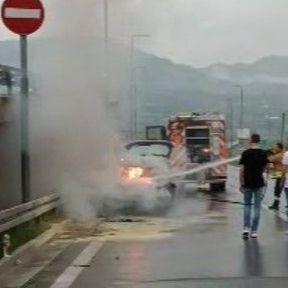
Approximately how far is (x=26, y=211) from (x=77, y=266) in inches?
106

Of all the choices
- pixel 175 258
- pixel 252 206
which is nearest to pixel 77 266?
pixel 175 258

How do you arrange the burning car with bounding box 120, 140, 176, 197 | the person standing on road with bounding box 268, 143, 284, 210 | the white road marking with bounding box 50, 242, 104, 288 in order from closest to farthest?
1. the white road marking with bounding box 50, 242, 104, 288
2. the burning car with bounding box 120, 140, 176, 197
3. the person standing on road with bounding box 268, 143, 284, 210

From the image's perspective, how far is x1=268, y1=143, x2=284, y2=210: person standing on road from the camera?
784 inches

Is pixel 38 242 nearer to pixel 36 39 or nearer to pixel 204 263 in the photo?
pixel 204 263

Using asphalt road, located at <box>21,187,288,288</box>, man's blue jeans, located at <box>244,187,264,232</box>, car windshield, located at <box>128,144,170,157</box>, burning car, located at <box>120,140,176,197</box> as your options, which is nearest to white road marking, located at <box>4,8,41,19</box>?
asphalt road, located at <box>21,187,288,288</box>

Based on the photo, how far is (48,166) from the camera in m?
17.2

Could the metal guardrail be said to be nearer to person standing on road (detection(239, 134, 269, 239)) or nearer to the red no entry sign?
the red no entry sign

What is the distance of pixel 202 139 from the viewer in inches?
1212

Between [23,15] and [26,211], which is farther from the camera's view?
[26,211]

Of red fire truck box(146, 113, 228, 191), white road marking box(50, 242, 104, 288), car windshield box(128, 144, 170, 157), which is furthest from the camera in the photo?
red fire truck box(146, 113, 228, 191)

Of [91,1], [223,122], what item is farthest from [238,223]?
[223,122]

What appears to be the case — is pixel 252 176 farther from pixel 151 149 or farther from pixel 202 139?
pixel 202 139

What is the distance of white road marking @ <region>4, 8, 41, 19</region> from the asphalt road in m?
3.55

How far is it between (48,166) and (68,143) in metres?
0.63
